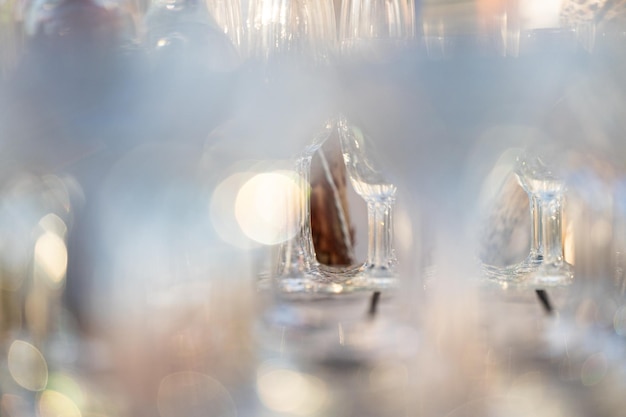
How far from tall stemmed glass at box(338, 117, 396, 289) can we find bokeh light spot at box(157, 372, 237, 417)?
4.8 inches

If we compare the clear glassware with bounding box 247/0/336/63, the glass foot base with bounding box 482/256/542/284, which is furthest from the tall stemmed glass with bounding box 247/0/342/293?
the glass foot base with bounding box 482/256/542/284

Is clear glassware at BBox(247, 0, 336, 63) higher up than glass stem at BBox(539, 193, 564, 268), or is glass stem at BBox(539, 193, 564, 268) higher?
clear glassware at BBox(247, 0, 336, 63)

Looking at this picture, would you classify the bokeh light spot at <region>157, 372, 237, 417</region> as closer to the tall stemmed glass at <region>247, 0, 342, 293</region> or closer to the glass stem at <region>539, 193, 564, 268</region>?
the tall stemmed glass at <region>247, 0, 342, 293</region>

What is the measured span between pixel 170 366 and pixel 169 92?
17cm

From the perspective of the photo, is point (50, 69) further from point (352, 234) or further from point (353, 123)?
point (352, 234)

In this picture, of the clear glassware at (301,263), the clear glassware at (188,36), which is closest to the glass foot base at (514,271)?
the clear glassware at (301,263)

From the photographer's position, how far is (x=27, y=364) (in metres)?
0.38

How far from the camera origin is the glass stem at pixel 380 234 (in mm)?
369

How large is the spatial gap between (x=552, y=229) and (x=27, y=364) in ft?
1.21

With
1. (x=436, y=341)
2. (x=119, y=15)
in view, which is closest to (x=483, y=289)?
(x=436, y=341)

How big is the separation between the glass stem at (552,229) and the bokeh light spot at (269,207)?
0.17 meters

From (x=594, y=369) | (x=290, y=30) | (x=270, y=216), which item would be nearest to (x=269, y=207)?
(x=270, y=216)

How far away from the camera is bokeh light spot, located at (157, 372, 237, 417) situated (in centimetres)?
34

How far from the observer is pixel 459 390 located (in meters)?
0.34
